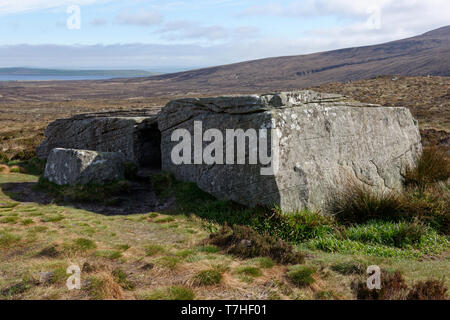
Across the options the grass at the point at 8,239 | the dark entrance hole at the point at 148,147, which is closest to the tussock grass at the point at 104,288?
the grass at the point at 8,239

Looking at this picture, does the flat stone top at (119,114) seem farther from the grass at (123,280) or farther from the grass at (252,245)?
the grass at (123,280)

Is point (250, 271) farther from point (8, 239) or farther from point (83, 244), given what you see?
point (8, 239)

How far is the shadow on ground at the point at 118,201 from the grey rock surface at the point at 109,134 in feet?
8.30

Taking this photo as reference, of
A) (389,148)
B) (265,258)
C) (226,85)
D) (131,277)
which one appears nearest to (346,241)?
(265,258)

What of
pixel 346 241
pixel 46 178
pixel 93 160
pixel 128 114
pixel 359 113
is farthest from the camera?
pixel 128 114

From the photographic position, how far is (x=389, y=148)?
1108cm

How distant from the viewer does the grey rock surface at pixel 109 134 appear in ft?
46.1

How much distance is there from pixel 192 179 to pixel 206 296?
6494mm

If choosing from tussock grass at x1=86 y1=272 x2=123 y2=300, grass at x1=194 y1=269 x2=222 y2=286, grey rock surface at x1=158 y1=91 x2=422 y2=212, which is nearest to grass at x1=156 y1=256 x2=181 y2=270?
grass at x1=194 y1=269 x2=222 y2=286

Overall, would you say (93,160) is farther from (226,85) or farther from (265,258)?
(226,85)

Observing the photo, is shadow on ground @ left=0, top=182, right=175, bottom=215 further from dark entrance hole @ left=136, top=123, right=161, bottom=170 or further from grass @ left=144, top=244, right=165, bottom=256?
grass @ left=144, top=244, right=165, bottom=256

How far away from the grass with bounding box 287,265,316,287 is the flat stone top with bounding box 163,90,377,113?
4965mm

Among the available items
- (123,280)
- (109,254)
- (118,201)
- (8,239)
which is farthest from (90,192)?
(123,280)

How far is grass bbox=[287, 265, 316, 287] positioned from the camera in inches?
199
